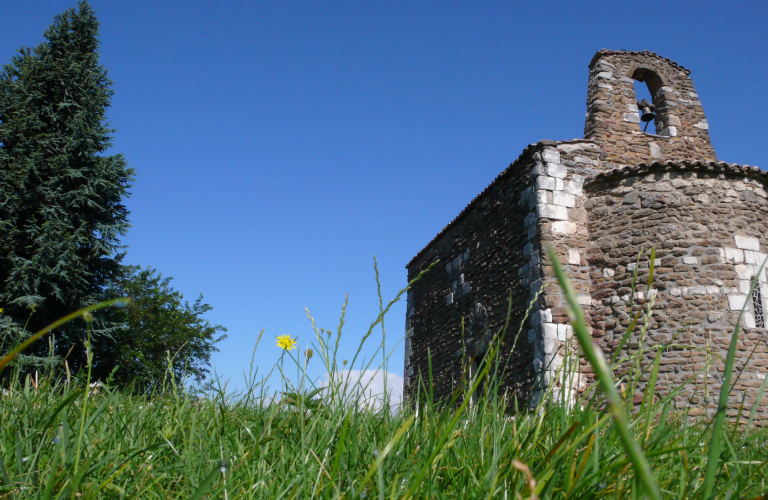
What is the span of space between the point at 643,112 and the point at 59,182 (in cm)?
1976

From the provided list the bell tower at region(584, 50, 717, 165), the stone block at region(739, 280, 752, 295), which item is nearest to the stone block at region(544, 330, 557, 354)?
the stone block at region(739, 280, 752, 295)

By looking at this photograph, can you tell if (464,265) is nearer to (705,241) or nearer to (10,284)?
(705,241)

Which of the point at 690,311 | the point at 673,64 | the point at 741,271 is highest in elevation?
the point at 673,64

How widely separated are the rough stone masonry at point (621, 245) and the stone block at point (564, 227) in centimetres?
2

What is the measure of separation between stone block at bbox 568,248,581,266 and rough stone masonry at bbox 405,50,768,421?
2 cm

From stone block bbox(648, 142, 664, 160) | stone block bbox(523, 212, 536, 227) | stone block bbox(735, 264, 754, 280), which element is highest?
stone block bbox(648, 142, 664, 160)

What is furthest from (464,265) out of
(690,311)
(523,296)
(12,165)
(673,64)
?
(12,165)

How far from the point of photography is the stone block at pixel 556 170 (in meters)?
8.91

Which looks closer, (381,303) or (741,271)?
(381,303)

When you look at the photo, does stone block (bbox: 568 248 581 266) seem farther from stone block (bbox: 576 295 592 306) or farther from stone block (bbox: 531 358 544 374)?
stone block (bbox: 531 358 544 374)

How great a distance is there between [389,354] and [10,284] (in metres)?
20.4

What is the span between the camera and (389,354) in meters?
1.82

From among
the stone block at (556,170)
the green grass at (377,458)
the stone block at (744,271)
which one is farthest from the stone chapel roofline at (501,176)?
the green grass at (377,458)

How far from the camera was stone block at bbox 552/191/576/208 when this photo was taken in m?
8.82
